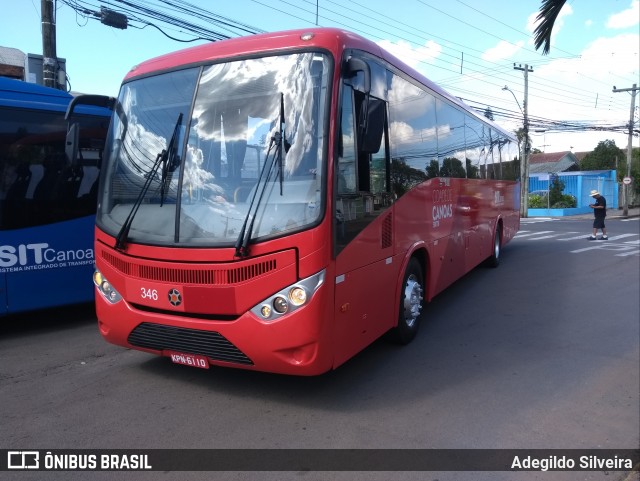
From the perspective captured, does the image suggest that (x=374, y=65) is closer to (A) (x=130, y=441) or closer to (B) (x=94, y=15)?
(A) (x=130, y=441)

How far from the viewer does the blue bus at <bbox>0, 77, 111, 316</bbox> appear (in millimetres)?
6127

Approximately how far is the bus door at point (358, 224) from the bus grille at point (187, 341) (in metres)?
0.85

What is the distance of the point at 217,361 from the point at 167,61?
275 cm

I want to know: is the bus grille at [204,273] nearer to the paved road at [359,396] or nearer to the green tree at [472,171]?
the paved road at [359,396]

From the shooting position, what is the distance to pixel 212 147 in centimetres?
423

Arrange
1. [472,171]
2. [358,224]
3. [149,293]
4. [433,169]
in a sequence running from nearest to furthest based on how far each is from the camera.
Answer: [149,293], [358,224], [433,169], [472,171]

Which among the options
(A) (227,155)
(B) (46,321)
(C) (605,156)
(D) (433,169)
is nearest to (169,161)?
(A) (227,155)

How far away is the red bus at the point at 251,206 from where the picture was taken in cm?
387

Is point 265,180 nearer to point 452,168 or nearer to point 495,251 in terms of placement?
point 452,168

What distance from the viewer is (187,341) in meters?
4.14

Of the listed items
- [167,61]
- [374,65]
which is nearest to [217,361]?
[167,61]

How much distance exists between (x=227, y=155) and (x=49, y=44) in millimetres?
8224

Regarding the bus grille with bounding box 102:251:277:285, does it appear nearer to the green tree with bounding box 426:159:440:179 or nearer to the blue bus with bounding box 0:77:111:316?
the blue bus with bounding box 0:77:111:316

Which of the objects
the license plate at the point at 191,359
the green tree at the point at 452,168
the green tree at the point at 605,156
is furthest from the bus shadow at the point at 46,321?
the green tree at the point at 605,156
